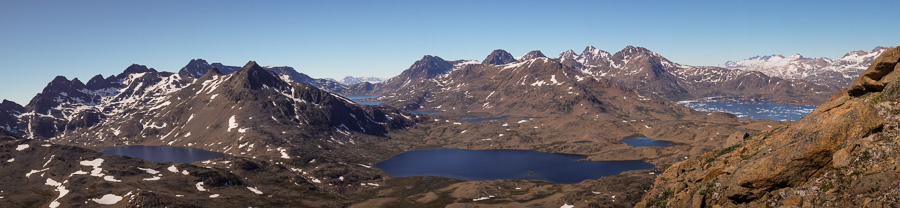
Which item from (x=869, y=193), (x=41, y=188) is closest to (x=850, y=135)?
(x=869, y=193)

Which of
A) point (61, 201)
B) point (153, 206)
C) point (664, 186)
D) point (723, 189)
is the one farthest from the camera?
point (61, 201)

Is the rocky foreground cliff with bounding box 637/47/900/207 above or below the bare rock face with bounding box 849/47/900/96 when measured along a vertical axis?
below

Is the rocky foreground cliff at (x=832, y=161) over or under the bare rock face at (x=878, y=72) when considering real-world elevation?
under

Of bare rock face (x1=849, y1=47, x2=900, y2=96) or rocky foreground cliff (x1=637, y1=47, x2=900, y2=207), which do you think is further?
bare rock face (x1=849, y1=47, x2=900, y2=96)

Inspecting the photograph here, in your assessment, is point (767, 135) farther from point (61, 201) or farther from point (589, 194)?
point (61, 201)

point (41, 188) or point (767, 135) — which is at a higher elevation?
point (767, 135)
